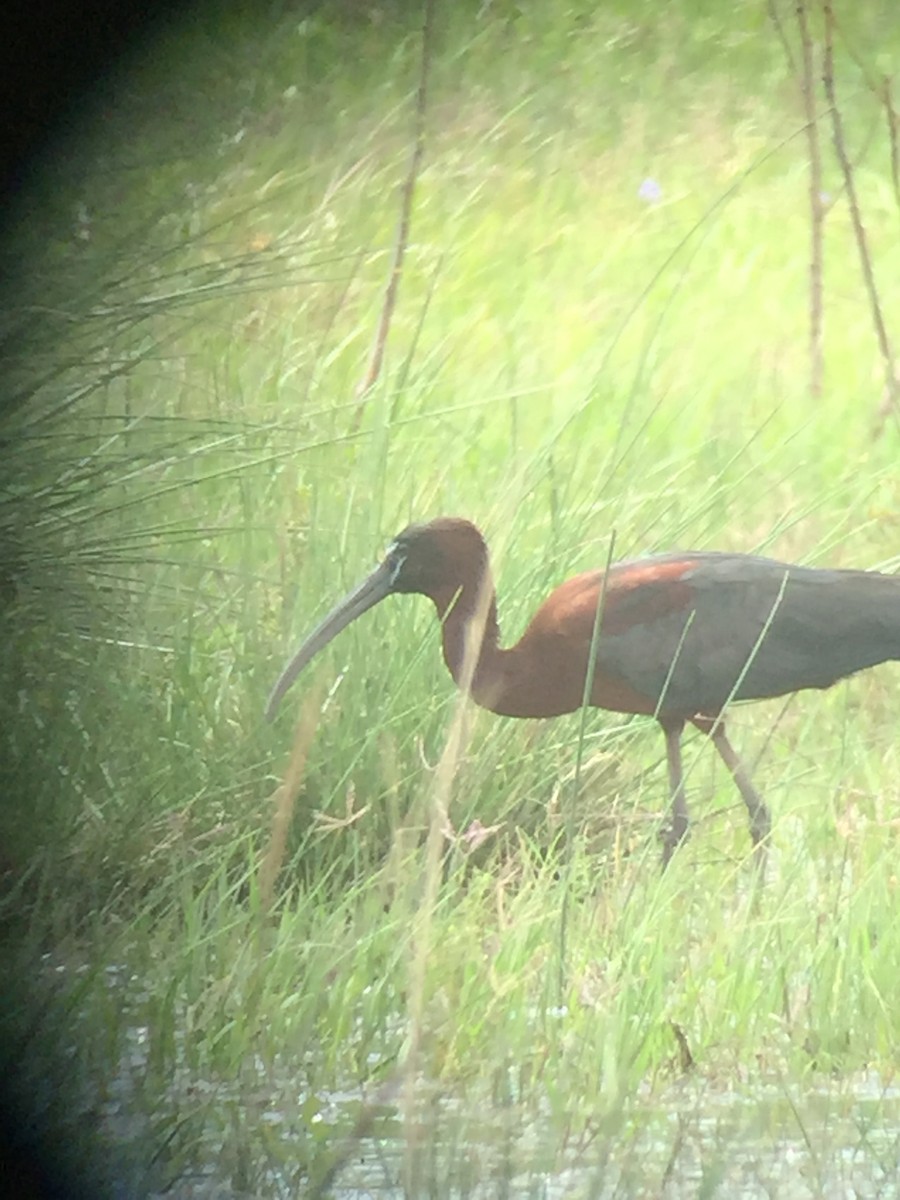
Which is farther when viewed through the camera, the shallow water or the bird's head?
the bird's head

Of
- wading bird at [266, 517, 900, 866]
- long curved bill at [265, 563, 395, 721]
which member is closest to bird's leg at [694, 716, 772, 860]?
wading bird at [266, 517, 900, 866]

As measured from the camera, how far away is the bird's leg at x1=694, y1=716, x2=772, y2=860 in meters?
2.51

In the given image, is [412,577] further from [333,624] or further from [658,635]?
[658,635]

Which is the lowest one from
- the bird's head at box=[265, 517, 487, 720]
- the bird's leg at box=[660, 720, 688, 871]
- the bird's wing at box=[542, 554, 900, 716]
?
the bird's leg at box=[660, 720, 688, 871]

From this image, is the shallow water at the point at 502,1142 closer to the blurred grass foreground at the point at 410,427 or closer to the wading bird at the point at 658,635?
the blurred grass foreground at the point at 410,427

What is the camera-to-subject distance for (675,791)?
2533 mm

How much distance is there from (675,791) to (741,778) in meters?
0.09

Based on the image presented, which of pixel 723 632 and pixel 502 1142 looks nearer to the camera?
Answer: pixel 502 1142

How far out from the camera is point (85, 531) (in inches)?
102

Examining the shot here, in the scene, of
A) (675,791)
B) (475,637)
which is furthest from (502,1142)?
(475,637)

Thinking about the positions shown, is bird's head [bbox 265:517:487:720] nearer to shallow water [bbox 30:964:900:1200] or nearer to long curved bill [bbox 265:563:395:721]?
long curved bill [bbox 265:563:395:721]

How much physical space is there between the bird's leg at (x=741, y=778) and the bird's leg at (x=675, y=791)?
0.03 meters

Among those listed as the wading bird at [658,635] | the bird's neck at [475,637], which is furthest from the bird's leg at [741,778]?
the bird's neck at [475,637]

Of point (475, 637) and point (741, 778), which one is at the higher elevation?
point (475, 637)
